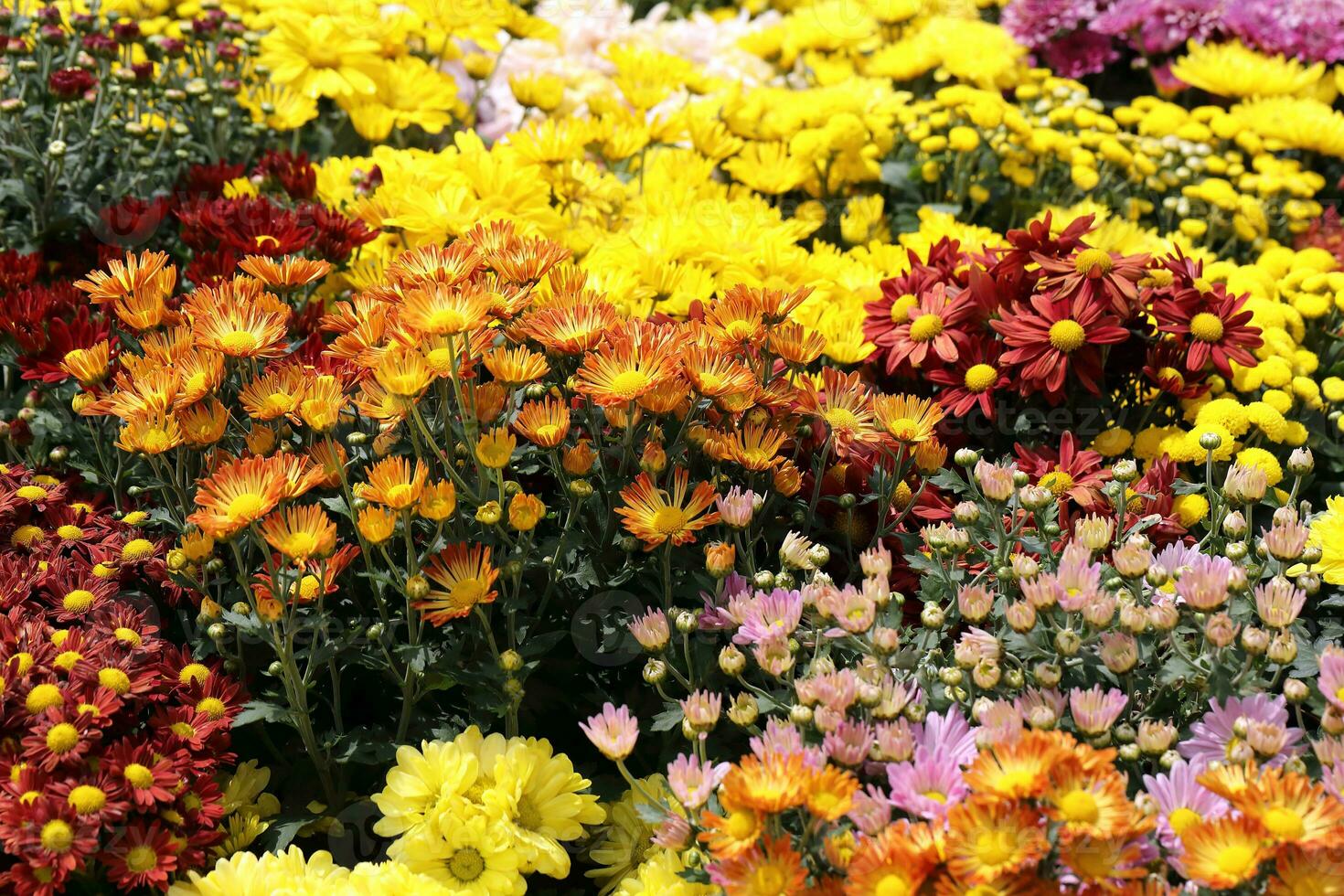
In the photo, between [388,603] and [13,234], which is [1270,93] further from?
[13,234]

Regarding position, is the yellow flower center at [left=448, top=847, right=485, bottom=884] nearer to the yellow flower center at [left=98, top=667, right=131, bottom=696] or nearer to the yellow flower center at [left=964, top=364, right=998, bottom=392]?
the yellow flower center at [left=98, top=667, right=131, bottom=696]

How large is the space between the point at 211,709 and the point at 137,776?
188 millimetres

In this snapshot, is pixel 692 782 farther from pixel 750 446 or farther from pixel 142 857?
pixel 142 857

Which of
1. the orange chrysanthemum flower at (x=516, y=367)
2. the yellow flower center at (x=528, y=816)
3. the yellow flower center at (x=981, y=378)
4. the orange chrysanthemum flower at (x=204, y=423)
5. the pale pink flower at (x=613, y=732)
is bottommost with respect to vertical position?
the yellow flower center at (x=528, y=816)

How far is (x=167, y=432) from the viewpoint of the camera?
67.5 inches

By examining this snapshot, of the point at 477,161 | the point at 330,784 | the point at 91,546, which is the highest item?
the point at 477,161

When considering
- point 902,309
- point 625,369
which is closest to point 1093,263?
point 902,309

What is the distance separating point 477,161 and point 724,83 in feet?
4.56

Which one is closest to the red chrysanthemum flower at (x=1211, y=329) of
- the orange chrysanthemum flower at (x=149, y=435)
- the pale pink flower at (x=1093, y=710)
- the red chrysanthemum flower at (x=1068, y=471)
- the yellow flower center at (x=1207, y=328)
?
the yellow flower center at (x=1207, y=328)

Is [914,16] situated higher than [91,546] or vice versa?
[914,16]

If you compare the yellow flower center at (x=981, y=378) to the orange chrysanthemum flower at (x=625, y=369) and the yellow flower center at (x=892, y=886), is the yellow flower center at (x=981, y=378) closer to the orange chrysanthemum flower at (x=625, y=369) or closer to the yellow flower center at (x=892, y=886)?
the orange chrysanthemum flower at (x=625, y=369)

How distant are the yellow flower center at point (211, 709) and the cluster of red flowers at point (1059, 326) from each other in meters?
1.26

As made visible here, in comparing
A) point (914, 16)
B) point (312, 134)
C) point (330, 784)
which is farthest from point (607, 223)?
point (914, 16)

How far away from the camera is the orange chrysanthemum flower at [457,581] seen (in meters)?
1.65
